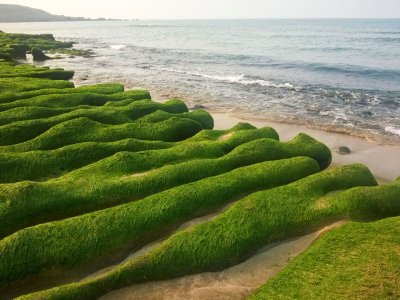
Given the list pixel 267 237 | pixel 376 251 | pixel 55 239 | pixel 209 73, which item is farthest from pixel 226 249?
pixel 209 73

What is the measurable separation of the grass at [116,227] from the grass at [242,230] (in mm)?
676

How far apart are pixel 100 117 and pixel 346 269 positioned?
450 inches

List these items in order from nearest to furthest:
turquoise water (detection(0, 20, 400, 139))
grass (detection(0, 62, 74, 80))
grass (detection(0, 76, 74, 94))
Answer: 1. grass (detection(0, 76, 74, 94))
2. turquoise water (detection(0, 20, 400, 139))
3. grass (detection(0, 62, 74, 80))

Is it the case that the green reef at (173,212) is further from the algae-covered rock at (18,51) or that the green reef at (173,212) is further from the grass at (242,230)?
the algae-covered rock at (18,51)

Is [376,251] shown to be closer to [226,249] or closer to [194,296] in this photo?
[226,249]

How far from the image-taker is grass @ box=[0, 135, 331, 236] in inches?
327

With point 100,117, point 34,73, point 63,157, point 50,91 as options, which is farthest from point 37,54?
point 63,157

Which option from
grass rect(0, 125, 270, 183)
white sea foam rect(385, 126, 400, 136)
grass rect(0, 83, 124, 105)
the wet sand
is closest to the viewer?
the wet sand

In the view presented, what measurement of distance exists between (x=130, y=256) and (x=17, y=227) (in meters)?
2.69

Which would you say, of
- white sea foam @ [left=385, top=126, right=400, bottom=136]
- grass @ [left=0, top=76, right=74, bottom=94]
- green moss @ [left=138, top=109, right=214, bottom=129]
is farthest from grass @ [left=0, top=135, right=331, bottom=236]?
grass @ [left=0, top=76, right=74, bottom=94]

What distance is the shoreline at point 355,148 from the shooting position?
46.7 feet

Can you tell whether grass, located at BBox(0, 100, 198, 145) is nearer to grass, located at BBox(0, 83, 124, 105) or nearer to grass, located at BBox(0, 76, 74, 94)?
grass, located at BBox(0, 83, 124, 105)

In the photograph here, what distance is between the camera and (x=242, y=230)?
7.69m

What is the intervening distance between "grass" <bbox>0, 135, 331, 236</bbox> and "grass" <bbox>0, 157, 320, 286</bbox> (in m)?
0.76
